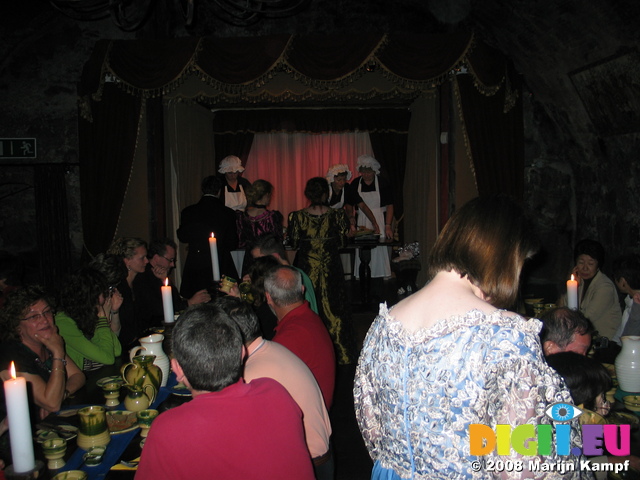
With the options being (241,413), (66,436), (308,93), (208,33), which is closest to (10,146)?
(208,33)

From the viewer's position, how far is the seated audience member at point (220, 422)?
155 cm

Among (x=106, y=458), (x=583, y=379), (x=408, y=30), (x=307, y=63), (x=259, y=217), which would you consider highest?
(x=408, y=30)

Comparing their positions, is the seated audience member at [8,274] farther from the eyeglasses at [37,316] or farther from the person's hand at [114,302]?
the eyeglasses at [37,316]

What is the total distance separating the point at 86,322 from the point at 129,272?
1.30 m

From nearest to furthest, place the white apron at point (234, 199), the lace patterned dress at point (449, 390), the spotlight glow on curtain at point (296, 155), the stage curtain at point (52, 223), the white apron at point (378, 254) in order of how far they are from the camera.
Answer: the lace patterned dress at point (449, 390), the stage curtain at point (52, 223), the white apron at point (234, 199), the white apron at point (378, 254), the spotlight glow on curtain at point (296, 155)

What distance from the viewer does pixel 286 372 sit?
2.35m

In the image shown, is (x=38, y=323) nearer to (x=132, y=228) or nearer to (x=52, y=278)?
(x=132, y=228)

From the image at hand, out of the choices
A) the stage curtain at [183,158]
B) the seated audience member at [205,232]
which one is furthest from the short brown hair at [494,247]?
the stage curtain at [183,158]

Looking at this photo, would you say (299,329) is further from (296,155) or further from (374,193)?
(296,155)

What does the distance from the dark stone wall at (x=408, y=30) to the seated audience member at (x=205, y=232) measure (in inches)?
144

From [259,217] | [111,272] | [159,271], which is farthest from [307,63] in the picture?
[111,272]

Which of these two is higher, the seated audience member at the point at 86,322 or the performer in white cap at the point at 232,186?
the performer in white cap at the point at 232,186

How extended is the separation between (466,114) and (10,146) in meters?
6.50

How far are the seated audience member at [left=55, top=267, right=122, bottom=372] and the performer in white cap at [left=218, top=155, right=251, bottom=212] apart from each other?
5145 mm
